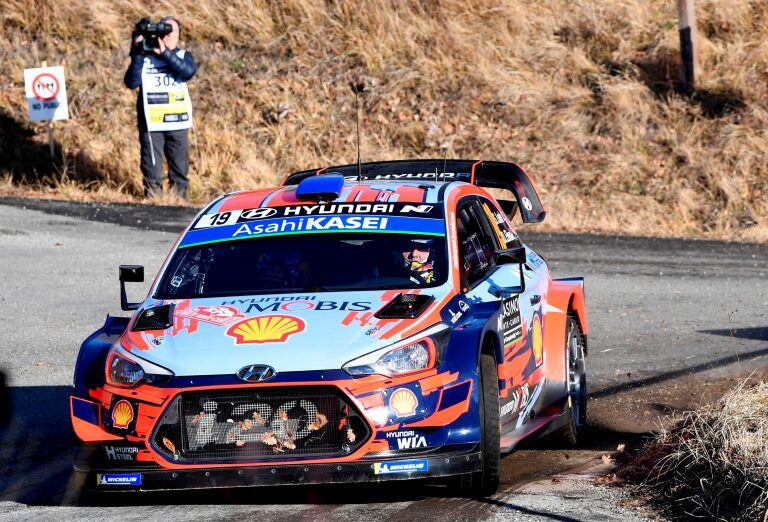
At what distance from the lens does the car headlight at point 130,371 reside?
20.6ft

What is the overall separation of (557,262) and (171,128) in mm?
6755

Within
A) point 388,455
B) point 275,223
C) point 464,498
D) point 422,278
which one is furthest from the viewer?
point 275,223

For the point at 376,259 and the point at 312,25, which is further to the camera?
the point at 312,25

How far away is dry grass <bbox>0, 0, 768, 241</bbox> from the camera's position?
71.5 feet

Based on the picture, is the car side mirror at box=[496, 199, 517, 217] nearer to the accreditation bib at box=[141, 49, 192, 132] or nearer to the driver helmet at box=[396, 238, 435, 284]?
the driver helmet at box=[396, 238, 435, 284]

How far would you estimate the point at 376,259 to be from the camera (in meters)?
7.44

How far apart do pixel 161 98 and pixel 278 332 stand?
14.2 m

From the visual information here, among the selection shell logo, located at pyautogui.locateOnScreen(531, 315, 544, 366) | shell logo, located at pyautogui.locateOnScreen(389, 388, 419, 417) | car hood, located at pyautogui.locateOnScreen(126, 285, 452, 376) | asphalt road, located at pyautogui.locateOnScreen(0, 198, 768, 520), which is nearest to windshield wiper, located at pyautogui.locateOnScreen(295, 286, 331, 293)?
car hood, located at pyautogui.locateOnScreen(126, 285, 452, 376)

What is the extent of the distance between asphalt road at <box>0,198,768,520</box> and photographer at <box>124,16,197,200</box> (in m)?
1.00

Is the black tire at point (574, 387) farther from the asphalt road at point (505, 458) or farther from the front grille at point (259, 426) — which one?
the front grille at point (259, 426)

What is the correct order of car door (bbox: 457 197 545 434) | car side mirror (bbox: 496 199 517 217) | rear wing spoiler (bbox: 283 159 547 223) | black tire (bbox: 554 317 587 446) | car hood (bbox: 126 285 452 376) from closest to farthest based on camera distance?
car hood (bbox: 126 285 452 376) → car door (bbox: 457 197 545 434) → black tire (bbox: 554 317 587 446) → rear wing spoiler (bbox: 283 159 547 223) → car side mirror (bbox: 496 199 517 217)

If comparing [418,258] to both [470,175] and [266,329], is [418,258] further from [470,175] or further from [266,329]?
[470,175]

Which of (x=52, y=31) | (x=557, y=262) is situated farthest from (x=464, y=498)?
(x=52, y=31)

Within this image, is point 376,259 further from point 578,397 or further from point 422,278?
point 578,397
